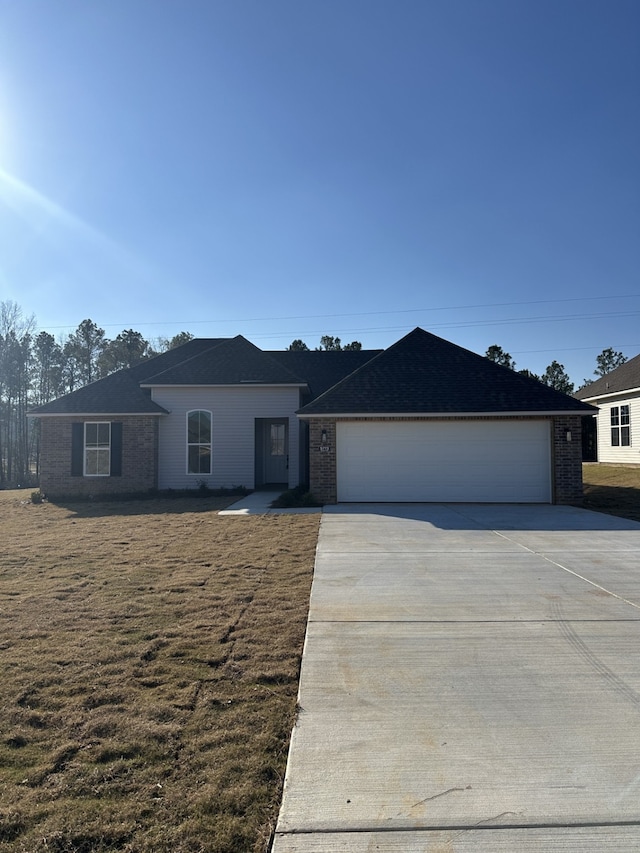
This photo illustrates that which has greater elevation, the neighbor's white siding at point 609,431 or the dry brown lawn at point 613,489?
the neighbor's white siding at point 609,431

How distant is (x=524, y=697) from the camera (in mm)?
3725

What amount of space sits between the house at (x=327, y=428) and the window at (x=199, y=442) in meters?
0.03

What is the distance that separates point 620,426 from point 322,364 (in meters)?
14.3

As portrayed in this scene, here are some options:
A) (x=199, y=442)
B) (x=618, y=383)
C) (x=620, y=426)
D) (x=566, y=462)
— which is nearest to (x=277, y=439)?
(x=199, y=442)

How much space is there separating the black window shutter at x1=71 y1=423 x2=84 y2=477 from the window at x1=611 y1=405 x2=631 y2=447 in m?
22.3

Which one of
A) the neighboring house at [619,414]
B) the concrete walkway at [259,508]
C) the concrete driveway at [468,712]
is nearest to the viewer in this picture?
the concrete driveway at [468,712]

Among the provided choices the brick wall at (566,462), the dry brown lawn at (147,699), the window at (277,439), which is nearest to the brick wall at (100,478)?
the window at (277,439)

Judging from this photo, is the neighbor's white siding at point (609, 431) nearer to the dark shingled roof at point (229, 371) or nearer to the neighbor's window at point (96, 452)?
the dark shingled roof at point (229, 371)

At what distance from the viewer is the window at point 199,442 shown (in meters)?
17.6

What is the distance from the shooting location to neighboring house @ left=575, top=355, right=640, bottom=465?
77.8 ft

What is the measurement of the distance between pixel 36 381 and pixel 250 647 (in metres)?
42.8

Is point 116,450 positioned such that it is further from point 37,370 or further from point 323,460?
A: point 37,370

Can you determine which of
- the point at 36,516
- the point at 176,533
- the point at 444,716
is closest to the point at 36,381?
the point at 36,516

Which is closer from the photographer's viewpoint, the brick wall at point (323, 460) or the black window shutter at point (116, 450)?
the brick wall at point (323, 460)
